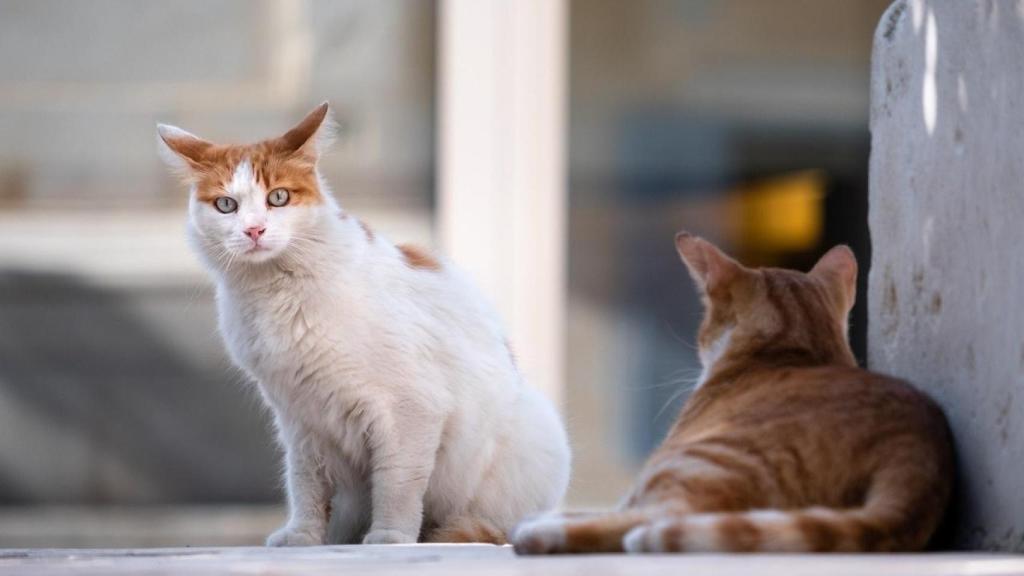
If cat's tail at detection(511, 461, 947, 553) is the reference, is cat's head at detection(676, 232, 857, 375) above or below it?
above

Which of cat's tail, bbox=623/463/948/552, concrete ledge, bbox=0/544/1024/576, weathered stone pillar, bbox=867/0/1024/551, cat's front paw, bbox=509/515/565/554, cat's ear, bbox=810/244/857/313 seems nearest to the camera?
concrete ledge, bbox=0/544/1024/576

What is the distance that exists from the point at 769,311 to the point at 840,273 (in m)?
0.25

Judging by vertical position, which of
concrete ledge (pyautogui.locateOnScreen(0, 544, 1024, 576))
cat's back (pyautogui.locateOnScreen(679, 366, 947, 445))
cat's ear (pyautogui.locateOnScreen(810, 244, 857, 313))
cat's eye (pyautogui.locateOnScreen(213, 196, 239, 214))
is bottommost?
concrete ledge (pyautogui.locateOnScreen(0, 544, 1024, 576))

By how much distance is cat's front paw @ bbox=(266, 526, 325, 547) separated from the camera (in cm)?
276

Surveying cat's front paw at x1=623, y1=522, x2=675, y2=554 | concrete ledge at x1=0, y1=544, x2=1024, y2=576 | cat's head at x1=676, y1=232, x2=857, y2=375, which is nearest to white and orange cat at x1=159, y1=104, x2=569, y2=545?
concrete ledge at x1=0, y1=544, x2=1024, y2=576

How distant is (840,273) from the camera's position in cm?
266

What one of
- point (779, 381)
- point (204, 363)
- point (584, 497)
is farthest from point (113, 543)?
point (779, 381)

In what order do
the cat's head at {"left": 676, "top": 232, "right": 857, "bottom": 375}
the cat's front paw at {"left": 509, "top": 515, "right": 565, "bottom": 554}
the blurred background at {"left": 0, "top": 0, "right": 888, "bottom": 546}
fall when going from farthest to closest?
1. the blurred background at {"left": 0, "top": 0, "right": 888, "bottom": 546}
2. the cat's head at {"left": 676, "top": 232, "right": 857, "bottom": 375}
3. the cat's front paw at {"left": 509, "top": 515, "right": 565, "bottom": 554}

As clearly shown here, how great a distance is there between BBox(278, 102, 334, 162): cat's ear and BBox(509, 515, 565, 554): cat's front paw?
1114 millimetres

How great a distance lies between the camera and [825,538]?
75.2 inches

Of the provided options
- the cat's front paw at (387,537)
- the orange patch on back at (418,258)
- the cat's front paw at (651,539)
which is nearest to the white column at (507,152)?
the orange patch on back at (418,258)

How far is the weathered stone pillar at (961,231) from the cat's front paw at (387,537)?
1.02 meters

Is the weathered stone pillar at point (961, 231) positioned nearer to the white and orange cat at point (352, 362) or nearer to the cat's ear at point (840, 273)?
the cat's ear at point (840, 273)

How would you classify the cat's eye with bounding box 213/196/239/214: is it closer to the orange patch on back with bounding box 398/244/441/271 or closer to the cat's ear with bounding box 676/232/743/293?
the orange patch on back with bounding box 398/244/441/271
